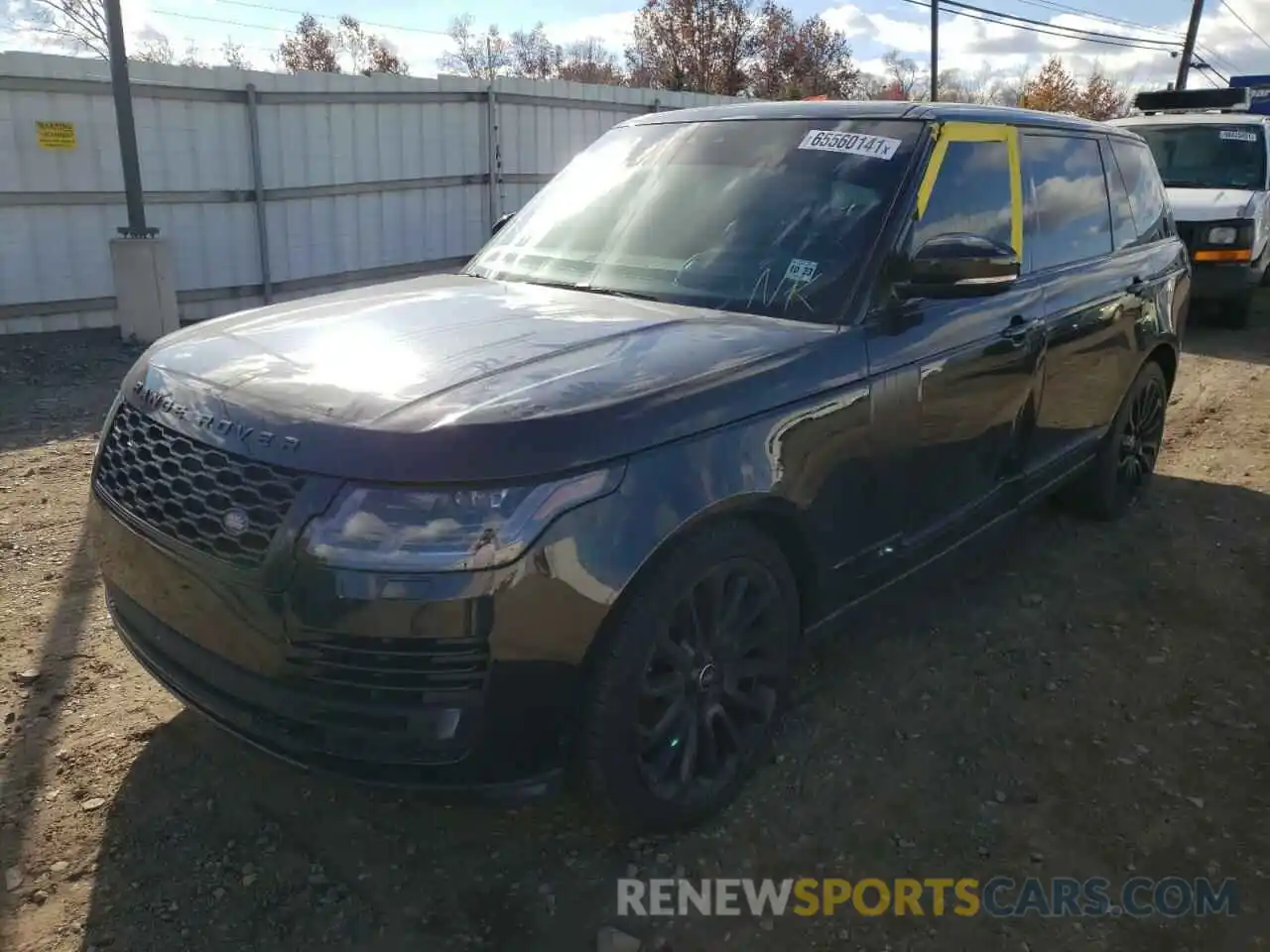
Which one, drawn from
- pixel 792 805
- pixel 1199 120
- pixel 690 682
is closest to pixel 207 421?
pixel 690 682

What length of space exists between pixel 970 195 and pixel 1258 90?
70.0 ft

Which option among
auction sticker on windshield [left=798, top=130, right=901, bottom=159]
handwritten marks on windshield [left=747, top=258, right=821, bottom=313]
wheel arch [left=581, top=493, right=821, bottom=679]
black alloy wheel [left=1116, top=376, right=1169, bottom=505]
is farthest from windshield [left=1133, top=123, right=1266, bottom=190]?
wheel arch [left=581, top=493, right=821, bottom=679]

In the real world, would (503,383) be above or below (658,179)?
below

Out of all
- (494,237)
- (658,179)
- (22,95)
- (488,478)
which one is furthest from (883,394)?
(22,95)

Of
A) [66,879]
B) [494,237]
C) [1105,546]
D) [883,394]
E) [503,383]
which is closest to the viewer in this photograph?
[503,383]

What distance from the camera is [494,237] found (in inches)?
158

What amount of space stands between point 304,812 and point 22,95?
811 centimetres

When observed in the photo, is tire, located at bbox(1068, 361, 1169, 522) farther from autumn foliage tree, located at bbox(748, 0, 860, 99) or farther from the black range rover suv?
autumn foliage tree, located at bbox(748, 0, 860, 99)

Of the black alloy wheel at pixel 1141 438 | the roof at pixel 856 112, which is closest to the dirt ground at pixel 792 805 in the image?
the black alloy wheel at pixel 1141 438

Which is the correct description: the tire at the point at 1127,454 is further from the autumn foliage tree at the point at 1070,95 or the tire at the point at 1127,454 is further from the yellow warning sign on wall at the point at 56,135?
the autumn foliage tree at the point at 1070,95

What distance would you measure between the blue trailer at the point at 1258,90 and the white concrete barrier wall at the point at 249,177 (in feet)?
48.0

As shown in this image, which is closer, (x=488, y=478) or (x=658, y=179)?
(x=488, y=478)

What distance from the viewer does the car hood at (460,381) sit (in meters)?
2.18

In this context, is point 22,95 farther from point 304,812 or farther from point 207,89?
point 304,812
